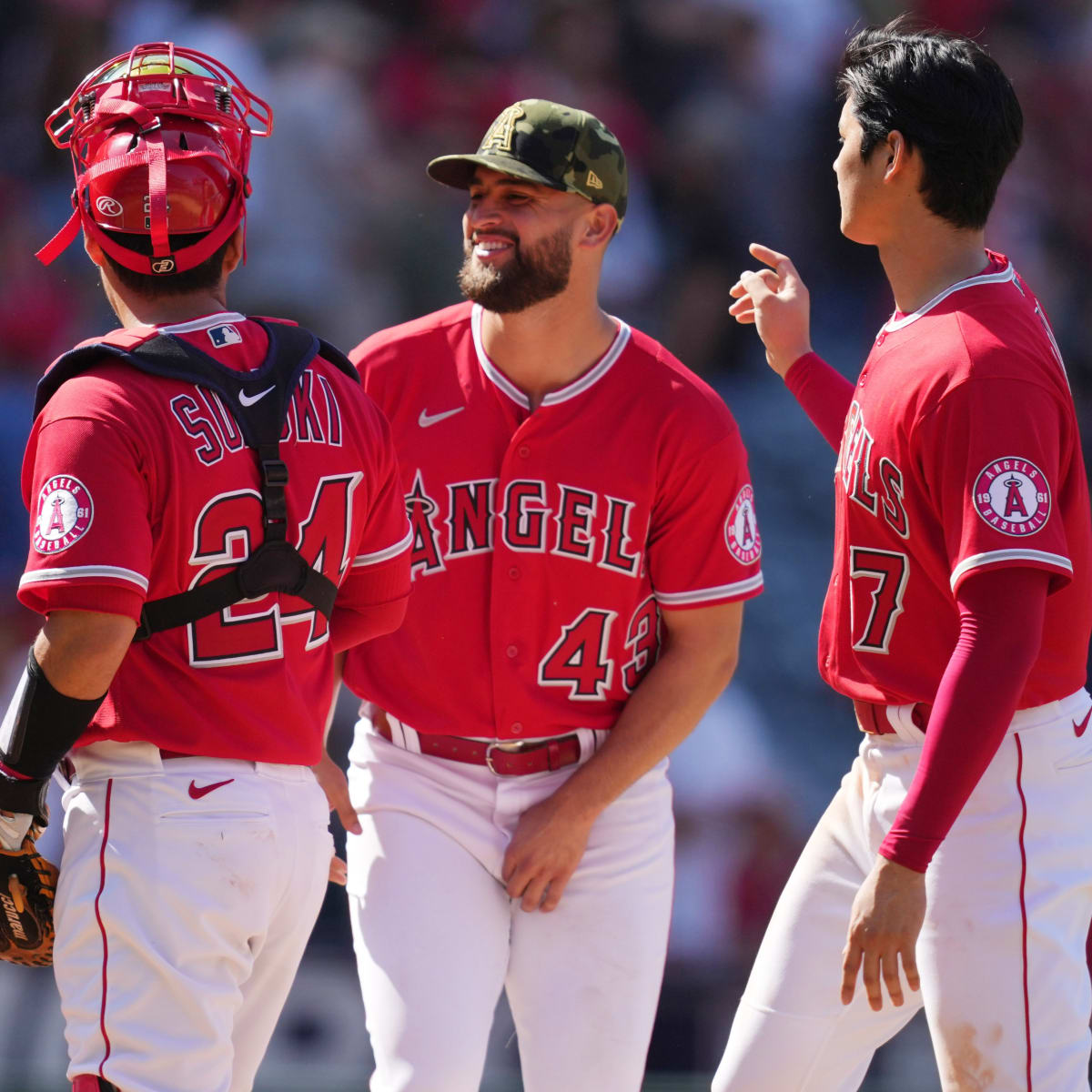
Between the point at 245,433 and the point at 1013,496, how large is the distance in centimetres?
115

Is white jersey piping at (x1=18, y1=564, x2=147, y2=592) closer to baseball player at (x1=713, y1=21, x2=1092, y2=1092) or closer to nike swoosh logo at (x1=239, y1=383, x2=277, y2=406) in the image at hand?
nike swoosh logo at (x1=239, y1=383, x2=277, y2=406)

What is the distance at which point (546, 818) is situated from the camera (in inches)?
119

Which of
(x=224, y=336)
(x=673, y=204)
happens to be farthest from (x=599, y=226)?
(x=673, y=204)

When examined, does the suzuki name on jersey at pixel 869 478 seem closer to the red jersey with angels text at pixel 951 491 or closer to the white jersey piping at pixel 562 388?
the red jersey with angels text at pixel 951 491

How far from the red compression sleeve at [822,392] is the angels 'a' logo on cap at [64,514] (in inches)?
60.6

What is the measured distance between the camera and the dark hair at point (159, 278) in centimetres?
237

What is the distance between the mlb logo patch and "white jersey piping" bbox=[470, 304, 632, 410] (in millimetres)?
877

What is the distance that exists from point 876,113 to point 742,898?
127 inches

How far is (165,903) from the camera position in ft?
7.29

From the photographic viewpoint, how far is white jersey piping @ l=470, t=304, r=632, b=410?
3162 mm

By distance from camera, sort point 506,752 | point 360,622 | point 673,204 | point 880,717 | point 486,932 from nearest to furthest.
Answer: point 880,717 → point 360,622 → point 486,932 → point 506,752 → point 673,204

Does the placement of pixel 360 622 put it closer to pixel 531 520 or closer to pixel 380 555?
pixel 380 555

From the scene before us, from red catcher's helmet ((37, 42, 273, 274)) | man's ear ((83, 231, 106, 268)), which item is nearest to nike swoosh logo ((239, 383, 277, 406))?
red catcher's helmet ((37, 42, 273, 274))

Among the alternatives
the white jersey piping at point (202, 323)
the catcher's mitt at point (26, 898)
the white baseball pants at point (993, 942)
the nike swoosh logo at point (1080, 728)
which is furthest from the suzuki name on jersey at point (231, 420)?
the nike swoosh logo at point (1080, 728)
